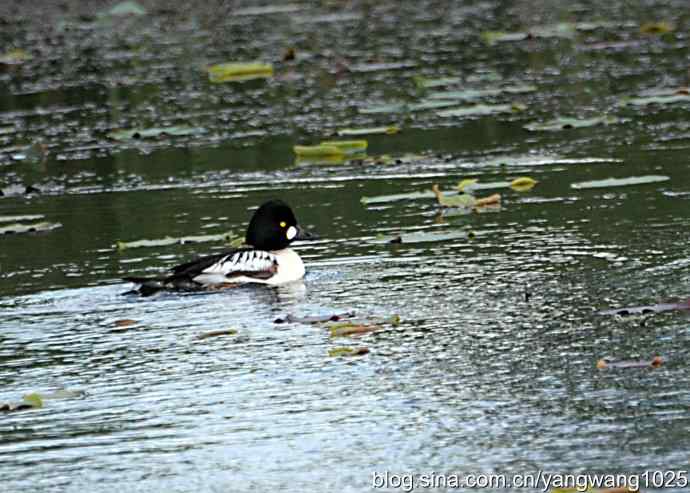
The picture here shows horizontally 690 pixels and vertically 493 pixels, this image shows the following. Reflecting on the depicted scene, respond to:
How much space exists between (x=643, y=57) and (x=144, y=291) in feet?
35.2

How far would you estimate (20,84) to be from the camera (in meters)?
22.6

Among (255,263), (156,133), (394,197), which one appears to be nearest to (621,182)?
(394,197)

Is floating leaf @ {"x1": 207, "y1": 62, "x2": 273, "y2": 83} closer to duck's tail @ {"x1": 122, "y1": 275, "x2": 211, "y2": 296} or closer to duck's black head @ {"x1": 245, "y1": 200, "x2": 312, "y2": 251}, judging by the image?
duck's black head @ {"x1": 245, "y1": 200, "x2": 312, "y2": 251}

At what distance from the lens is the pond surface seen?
8.08 meters

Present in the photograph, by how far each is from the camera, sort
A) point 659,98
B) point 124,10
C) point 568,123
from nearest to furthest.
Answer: point 568,123 < point 659,98 < point 124,10

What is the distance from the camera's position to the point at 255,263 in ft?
39.5

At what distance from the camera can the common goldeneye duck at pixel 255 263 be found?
Result: 11664 mm

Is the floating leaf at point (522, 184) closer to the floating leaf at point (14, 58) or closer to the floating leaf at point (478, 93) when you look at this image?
the floating leaf at point (478, 93)

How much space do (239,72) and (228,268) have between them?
10273mm

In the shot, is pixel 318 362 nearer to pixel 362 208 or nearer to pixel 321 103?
pixel 362 208

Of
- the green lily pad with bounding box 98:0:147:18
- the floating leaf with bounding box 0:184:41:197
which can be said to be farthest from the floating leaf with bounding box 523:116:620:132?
the green lily pad with bounding box 98:0:147:18

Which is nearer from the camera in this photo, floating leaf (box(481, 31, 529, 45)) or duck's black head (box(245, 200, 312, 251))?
duck's black head (box(245, 200, 312, 251))

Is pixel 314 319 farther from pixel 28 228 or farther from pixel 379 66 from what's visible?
pixel 379 66

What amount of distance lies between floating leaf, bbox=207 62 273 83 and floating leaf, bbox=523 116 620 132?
548 cm
